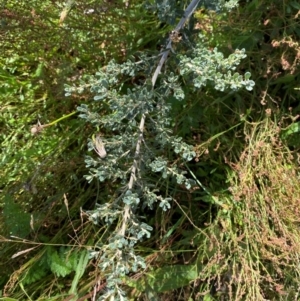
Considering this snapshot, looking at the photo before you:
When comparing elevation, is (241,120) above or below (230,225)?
above

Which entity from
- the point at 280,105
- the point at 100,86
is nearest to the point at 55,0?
the point at 100,86

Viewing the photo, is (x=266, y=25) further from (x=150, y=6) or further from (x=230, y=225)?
(x=230, y=225)

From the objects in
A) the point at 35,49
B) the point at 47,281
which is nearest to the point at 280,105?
the point at 35,49

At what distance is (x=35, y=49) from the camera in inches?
61.8

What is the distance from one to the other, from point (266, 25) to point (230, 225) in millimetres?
609

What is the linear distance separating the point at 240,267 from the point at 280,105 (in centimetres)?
52

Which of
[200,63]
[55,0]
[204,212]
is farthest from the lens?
[204,212]

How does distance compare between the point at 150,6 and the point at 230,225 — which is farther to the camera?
the point at 230,225

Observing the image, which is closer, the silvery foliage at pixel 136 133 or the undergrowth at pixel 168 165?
the silvery foliage at pixel 136 133

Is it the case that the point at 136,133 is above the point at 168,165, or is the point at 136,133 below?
above

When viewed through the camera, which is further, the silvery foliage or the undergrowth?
the undergrowth

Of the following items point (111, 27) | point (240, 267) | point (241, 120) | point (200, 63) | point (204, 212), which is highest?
point (200, 63)

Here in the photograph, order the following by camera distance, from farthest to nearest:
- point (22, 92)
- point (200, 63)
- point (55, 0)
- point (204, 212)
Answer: point (22, 92)
point (204, 212)
point (55, 0)
point (200, 63)

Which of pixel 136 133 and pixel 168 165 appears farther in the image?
pixel 168 165
